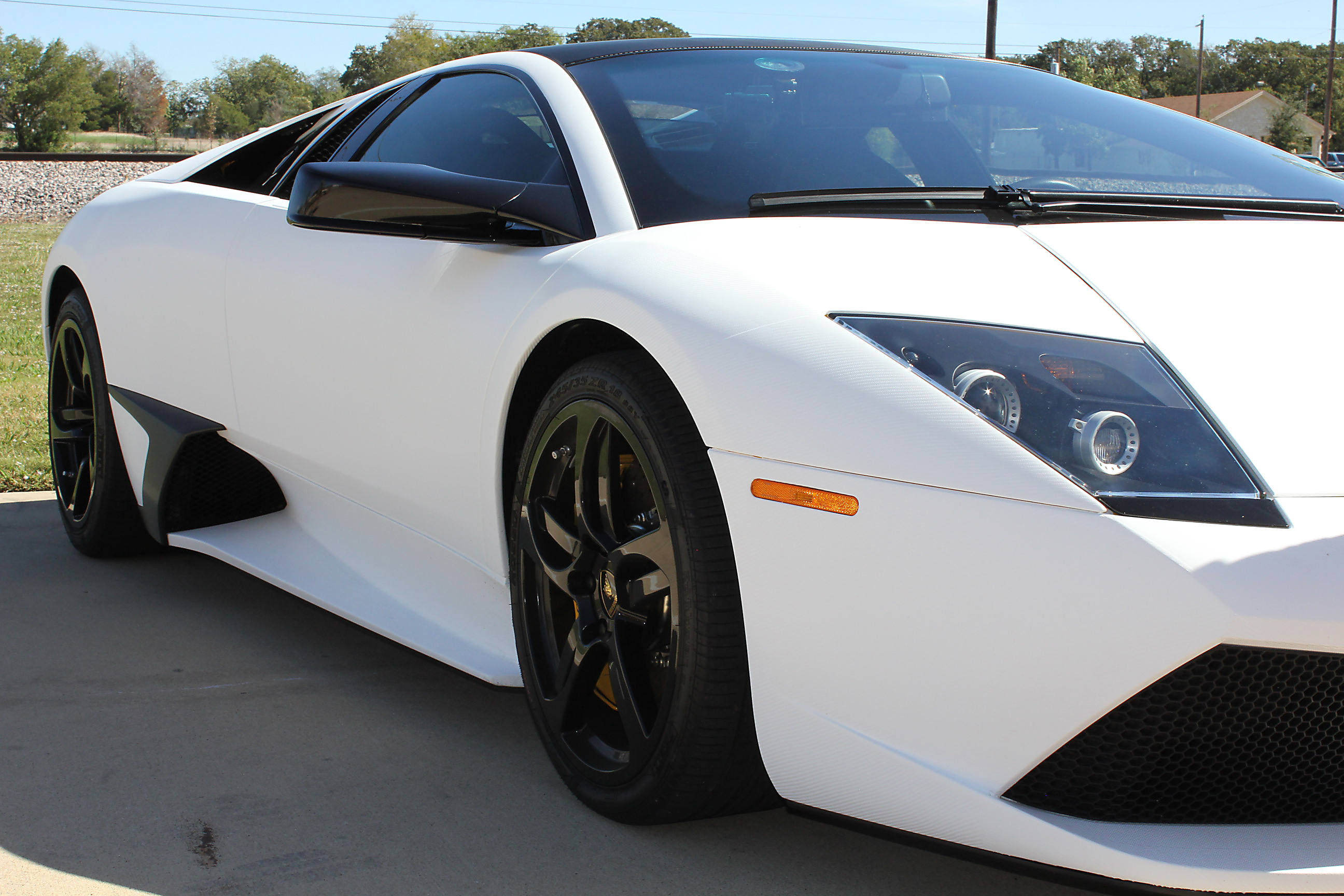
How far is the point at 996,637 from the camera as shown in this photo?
1.43 meters

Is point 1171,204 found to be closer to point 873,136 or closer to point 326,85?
point 873,136

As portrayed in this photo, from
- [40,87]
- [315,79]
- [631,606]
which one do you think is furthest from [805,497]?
[315,79]

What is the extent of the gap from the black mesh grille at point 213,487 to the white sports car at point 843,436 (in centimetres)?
19

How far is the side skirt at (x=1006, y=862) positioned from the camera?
1.41 metres

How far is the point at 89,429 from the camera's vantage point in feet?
11.9

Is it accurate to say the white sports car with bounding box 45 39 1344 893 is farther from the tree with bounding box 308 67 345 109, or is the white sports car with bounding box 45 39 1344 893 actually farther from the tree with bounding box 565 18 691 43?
the tree with bounding box 308 67 345 109

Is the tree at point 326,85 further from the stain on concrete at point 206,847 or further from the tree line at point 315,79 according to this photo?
the stain on concrete at point 206,847

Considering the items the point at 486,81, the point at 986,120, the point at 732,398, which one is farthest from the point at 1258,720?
the point at 486,81

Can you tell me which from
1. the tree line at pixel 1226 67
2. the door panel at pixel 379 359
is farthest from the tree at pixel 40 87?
the door panel at pixel 379 359

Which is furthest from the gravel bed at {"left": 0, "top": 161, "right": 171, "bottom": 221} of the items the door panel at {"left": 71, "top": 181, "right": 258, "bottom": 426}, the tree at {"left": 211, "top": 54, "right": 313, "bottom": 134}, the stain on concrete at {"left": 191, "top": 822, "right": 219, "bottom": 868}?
the tree at {"left": 211, "top": 54, "right": 313, "bottom": 134}

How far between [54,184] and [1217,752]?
25.9 meters

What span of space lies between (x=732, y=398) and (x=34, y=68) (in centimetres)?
7282

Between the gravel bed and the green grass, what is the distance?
33.2ft

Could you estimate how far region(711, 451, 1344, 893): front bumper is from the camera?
4.39ft
